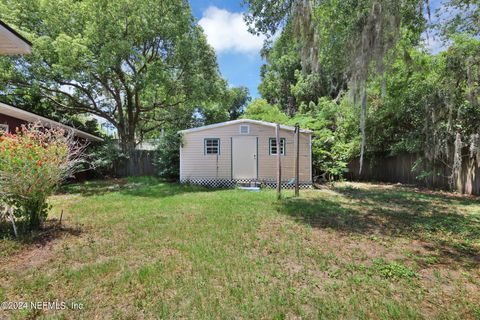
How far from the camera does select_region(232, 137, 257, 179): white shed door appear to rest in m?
10.6

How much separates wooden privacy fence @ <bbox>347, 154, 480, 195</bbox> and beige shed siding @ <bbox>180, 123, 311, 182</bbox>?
4.18 meters

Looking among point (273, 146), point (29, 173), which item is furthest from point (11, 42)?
point (273, 146)

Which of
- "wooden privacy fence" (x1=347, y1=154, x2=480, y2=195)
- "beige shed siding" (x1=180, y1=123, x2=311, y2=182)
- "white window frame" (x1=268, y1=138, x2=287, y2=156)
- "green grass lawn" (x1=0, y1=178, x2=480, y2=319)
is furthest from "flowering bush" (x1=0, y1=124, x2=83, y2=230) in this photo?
"wooden privacy fence" (x1=347, y1=154, x2=480, y2=195)

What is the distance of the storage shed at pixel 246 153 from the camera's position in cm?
1051

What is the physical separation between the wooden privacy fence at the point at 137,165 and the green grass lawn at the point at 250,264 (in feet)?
26.5

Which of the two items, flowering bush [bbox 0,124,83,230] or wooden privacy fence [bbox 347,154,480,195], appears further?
wooden privacy fence [bbox 347,154,480,195]

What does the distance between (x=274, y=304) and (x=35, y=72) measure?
13.6 metres

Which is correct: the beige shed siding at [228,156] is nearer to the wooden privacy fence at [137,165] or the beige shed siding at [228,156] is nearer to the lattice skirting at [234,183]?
the lattice skirting at [234,183]

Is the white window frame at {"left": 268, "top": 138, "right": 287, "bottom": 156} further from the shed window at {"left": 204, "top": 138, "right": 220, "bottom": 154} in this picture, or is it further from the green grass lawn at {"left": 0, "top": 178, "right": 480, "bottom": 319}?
the green grass lawn at {"left": 0, "top": 178, "right": 480, "bottom": 319}

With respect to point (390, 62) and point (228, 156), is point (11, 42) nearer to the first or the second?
point (390, 62)

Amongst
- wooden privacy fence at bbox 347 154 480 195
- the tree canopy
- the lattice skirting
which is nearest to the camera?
the tree canopy

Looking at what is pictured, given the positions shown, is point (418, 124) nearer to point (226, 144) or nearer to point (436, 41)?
point (436, 41)

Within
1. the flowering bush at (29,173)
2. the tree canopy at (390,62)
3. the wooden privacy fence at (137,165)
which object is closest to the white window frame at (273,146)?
the tree canopy at (390,62)

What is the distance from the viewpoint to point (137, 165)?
13875mm
